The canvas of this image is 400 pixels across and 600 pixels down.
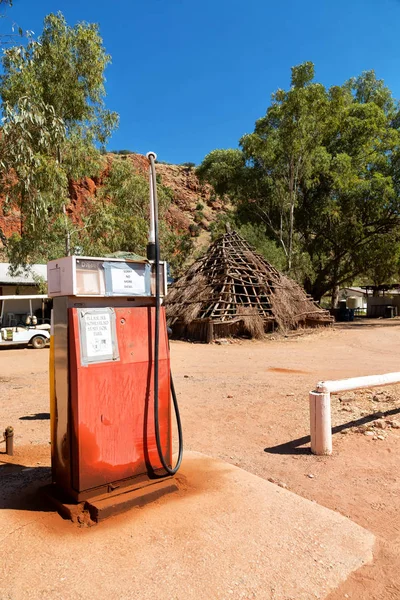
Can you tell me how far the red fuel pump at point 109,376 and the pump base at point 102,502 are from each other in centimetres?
4

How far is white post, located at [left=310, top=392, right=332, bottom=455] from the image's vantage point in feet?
15.6

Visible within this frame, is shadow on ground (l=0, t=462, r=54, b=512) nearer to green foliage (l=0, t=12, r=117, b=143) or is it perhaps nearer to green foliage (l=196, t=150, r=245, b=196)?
green foliage (l=0, t=12, r=117, b=143)

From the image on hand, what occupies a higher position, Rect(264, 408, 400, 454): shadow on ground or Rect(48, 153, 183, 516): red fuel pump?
Rect(48, 153, 183, 516): red fuel pump

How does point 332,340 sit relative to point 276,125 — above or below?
below

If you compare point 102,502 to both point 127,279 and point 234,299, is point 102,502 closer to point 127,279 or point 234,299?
point 127,279

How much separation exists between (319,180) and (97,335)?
27880mm

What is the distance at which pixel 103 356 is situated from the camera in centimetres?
321

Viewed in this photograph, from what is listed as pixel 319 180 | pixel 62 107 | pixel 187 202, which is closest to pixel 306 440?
pixel 62 107

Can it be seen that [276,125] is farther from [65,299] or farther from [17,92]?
[65,299]

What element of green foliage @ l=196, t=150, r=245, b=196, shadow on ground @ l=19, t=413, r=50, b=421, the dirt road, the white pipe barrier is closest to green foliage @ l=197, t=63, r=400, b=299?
green foliage @ l=196, t=150, r=245, b=196

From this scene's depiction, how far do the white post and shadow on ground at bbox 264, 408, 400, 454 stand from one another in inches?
7.1

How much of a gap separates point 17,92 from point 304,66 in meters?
19.8

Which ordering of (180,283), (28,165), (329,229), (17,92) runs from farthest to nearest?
(329,229)
(180,283)
(17,92)
(28,165)

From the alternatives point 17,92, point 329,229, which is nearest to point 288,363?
point 17,92
